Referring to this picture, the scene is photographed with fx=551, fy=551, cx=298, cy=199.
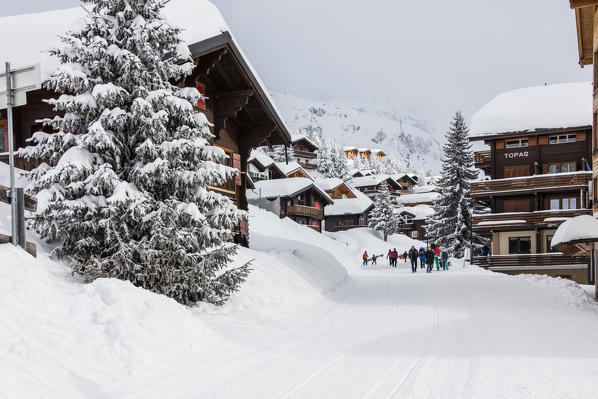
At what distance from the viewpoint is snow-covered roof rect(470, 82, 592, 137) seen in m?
38.3

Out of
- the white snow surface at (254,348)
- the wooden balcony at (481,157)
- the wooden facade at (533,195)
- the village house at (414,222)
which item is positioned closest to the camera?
the white snow surface at (254,348)

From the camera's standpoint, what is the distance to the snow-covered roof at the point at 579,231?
1750 centimetres

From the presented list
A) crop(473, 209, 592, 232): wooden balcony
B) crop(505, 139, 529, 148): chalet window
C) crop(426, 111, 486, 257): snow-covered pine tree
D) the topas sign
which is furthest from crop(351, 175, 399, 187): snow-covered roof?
crop(473, 209, 592, 232): wooden balcony

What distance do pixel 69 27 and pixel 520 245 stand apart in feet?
112

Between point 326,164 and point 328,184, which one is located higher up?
point 326,164

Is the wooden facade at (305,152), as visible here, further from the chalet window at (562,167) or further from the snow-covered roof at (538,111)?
the chalet window at (562,167)

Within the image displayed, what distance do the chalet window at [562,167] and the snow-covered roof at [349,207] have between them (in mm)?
36344

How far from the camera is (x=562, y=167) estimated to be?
38750mm

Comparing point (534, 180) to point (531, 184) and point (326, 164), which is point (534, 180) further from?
point (326, 164)

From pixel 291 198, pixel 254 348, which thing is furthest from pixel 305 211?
pixel 254 348

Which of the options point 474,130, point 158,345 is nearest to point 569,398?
point 158,345

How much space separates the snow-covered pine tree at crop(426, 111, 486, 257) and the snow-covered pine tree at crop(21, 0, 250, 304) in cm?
3842

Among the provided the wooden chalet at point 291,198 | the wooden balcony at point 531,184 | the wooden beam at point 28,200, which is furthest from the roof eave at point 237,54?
the wooden chalet at point 291,198

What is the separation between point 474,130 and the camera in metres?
40.3
